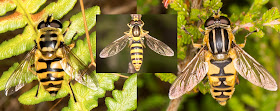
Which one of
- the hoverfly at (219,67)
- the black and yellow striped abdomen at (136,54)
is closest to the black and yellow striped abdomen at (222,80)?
the hoverfly at (219,67)

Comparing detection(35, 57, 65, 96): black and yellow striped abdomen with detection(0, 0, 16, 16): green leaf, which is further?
detection(0, 0, 16, 16): green leaf

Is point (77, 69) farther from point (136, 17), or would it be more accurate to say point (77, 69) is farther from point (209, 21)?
point (209, 21)

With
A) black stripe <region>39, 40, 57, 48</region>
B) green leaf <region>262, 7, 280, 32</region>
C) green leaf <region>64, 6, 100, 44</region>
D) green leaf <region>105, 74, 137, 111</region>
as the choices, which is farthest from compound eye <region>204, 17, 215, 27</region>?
black stripe <region>39, 40, 57, 48</region>

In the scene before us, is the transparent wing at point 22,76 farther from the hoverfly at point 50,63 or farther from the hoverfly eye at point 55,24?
the hoverfly eye at point 55,24

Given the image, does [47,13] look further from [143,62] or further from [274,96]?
[274,96]

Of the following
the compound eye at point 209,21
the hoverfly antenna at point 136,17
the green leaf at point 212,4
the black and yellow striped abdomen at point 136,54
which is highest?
the green leaf at point 212,4

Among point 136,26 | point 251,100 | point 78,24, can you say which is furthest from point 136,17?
point 251,100

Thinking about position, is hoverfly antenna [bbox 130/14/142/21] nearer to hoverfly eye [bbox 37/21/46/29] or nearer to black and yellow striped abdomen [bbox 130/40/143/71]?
black and yellow striped abdomen [bbox 130/40/143/71]
